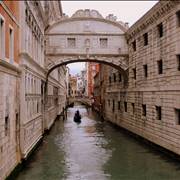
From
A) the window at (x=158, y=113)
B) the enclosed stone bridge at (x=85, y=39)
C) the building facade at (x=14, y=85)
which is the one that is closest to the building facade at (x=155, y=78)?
the window at (x=158, y=113)

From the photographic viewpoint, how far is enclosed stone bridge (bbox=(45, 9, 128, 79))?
2136 cm

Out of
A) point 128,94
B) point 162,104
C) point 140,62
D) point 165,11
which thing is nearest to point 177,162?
point 162,104

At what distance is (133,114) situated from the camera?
2048 centimetres

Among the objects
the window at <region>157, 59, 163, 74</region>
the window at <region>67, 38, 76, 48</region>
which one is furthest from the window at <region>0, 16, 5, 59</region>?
the window at <region>67, 38, 76, 48</region>

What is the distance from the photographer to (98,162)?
520 inches

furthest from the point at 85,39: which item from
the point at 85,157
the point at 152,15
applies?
the point at 85,157

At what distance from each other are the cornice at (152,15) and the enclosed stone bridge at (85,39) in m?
1.43

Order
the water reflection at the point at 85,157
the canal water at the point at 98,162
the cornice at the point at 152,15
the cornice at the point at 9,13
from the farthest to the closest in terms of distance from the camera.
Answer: the cornice at the point at 152,15
the water reflection at the point at 85,157
the canal water at the point at 98,162
the cornice at the point at 9,13

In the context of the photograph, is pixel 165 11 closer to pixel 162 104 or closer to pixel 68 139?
pixel 162 104

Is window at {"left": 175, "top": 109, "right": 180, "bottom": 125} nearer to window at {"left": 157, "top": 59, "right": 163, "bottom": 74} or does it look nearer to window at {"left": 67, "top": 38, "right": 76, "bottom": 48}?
window at {"left": 157, "top": 59, "right": 163, "bottom": 74}

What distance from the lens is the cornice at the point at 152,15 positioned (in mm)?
14300

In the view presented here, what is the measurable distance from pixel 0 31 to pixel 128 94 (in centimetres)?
1384

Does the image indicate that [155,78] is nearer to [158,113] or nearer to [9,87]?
[158,113]

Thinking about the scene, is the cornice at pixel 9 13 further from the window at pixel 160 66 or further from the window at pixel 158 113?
the window at pixel 158 113
